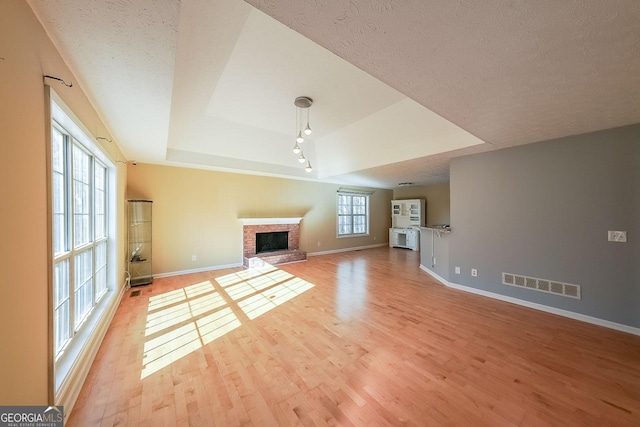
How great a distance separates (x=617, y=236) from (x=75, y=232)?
19.3 feet

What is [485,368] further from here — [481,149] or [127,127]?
[127,127]

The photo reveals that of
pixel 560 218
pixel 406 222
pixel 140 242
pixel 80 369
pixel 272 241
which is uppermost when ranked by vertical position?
pixel 560 218

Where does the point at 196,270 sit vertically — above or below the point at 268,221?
below

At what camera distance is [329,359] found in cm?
208

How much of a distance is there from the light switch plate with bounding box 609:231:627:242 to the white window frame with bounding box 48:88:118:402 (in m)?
5.22

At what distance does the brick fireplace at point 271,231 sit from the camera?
5617mm

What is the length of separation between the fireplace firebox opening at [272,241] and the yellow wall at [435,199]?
5.26 meters

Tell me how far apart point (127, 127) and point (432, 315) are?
4.46 metres

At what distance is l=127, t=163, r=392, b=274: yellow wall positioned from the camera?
464 centimetres

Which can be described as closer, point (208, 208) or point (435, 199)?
point (208, 208)

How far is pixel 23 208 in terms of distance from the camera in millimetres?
1053

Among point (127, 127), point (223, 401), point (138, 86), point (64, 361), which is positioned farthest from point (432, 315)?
point (127, 127)

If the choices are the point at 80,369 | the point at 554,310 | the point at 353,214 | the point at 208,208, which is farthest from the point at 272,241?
the point at 554,310

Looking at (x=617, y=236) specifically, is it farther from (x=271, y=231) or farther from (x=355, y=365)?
(x=271, y=231)
